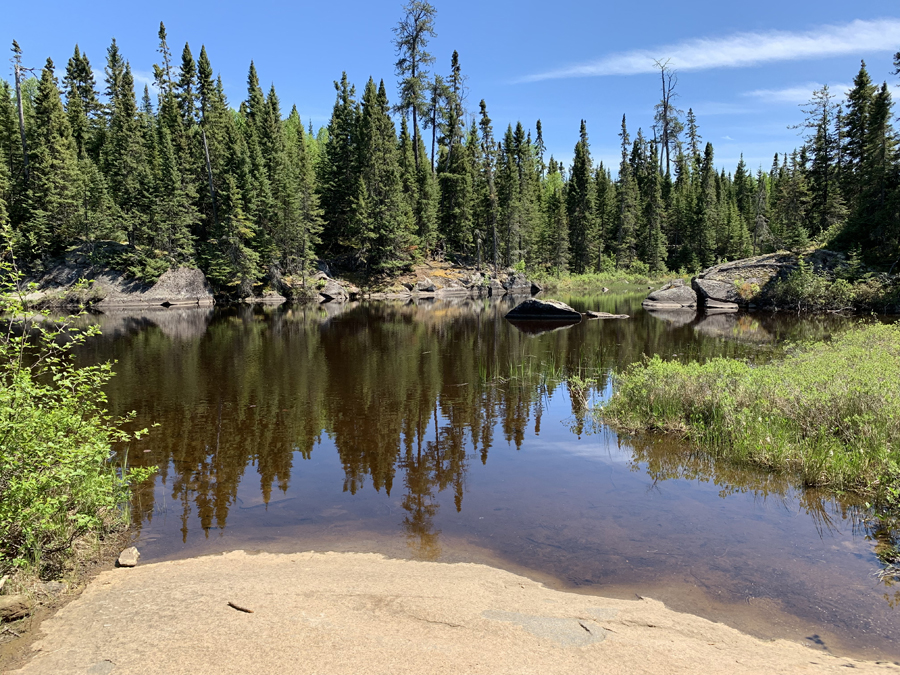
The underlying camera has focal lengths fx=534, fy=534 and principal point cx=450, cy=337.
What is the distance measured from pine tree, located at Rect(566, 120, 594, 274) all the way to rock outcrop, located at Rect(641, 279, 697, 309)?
31710mm

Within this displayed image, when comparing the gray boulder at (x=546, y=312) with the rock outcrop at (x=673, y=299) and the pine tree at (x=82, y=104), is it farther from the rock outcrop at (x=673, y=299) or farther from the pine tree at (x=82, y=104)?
the pine tree at (x=82, y=104)

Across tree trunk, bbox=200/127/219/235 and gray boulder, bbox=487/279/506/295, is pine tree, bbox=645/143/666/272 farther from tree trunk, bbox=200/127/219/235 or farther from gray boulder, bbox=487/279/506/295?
tree trunk, bbox=200/127/219/235

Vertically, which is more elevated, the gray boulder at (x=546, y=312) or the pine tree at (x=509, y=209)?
the pine tree at (x=509, y=209)

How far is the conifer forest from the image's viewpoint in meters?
44.9

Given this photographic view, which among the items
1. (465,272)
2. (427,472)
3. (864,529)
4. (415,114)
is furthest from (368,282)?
(864,529)

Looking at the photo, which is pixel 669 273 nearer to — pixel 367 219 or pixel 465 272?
pixel 465 272

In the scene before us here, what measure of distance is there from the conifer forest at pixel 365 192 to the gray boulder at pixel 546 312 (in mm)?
19708

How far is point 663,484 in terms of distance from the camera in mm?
8102

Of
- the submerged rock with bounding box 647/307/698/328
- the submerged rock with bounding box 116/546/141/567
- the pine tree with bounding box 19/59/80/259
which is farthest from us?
the pine tree with bounding box 19/59/80/259

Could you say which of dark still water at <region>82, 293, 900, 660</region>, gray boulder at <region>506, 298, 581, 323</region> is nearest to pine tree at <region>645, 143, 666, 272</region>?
gray boulder at <region>506, 298, 581, 323</region>

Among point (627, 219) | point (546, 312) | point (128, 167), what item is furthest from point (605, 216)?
point (128, 167)

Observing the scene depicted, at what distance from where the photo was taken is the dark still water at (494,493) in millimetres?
5434

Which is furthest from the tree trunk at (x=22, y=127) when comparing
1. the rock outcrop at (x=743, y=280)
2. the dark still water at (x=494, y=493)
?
the rock outcrop at (x=743, y=280)

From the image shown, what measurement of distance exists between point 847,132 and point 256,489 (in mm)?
52234
